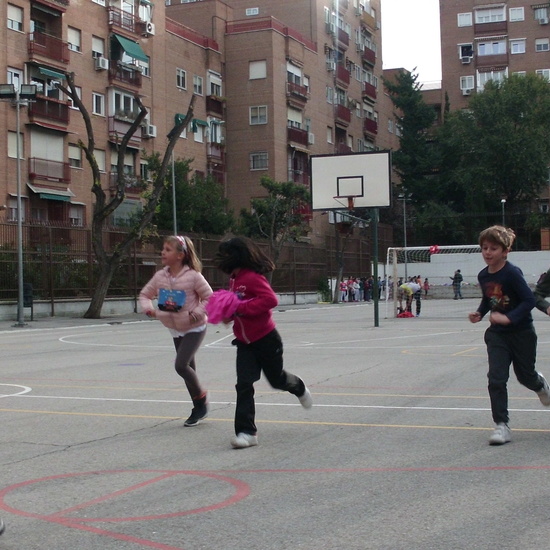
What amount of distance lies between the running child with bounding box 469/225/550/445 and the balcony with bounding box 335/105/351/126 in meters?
63.5

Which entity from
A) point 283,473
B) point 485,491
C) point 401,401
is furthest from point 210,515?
point 401,401

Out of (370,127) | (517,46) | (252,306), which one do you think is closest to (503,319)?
(252,306)

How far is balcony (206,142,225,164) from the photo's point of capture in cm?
5869

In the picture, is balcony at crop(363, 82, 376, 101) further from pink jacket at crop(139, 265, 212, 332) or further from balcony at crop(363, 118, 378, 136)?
pink jacket at crop(139, 265, 212, 332)

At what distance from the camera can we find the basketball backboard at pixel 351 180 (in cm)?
3066

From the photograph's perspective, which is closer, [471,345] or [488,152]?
[471,345]

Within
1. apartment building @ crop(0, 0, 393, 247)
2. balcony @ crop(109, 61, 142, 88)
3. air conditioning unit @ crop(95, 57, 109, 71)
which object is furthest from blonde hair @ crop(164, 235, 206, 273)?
balcony @ crop(109, 61, 142, 88)

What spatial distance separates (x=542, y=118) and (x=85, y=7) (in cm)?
4113

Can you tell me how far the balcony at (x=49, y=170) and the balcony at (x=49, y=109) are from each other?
1985mm

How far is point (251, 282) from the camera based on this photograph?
723 cm

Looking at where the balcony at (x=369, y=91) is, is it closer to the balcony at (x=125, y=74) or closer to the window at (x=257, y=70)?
the window at (x=257, y=70)

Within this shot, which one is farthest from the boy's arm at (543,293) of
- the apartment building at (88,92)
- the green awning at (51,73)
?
the green awning at (51,73)

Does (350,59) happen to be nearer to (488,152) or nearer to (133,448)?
(488,152)

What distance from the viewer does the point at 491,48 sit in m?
82.2
